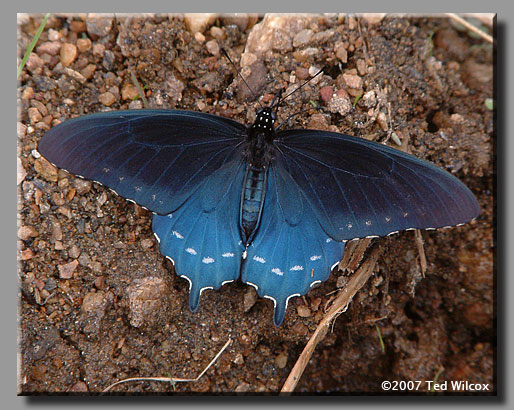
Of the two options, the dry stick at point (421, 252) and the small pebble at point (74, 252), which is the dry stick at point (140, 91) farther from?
the dry stick at point (421, 252)

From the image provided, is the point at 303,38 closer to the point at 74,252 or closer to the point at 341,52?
the point at 341,52

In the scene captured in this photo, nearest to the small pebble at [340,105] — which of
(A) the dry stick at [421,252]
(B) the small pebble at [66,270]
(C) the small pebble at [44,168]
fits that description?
(A) the dry stick at [421,252]

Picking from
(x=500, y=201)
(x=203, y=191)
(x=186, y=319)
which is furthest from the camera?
(x=500, y=201)

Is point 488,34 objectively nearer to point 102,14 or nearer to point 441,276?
point 441,276

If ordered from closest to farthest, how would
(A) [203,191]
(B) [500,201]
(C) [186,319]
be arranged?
(A) [203,191], (C) [186,319], (B) [500,201]

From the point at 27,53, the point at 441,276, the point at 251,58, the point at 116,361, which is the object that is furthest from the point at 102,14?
the point at 441,276

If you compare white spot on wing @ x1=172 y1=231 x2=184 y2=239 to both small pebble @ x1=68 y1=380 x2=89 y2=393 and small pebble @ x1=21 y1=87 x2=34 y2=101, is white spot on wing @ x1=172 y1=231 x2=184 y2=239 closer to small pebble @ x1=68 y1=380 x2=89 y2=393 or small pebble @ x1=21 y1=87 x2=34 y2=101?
small pebble @ x1=68 y1=380 x2=89 y2=393

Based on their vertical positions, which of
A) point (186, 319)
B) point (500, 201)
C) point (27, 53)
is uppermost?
point (27, 53)
